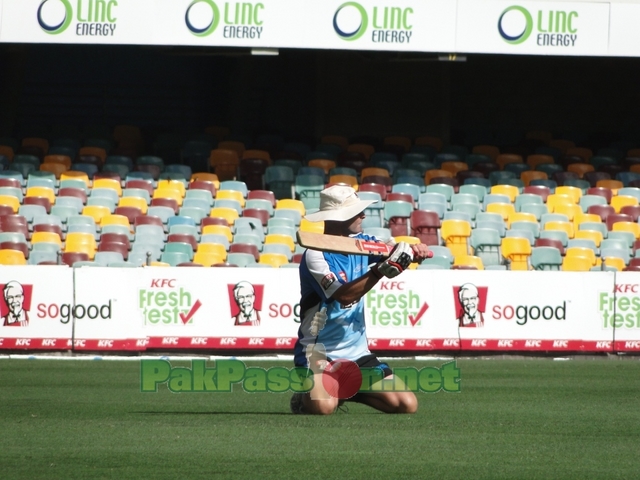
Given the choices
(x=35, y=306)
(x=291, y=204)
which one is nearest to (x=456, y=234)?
(x=291, y=204)

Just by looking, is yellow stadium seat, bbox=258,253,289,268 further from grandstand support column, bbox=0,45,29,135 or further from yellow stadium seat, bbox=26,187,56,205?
grandstand support column, bbox=0,45,29,135

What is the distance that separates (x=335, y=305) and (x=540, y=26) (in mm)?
15913

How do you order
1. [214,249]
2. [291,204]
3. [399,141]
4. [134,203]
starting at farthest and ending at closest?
[399,141] → [291,204] → [134,203] → [214,249]

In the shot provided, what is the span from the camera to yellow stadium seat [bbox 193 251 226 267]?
779 inches

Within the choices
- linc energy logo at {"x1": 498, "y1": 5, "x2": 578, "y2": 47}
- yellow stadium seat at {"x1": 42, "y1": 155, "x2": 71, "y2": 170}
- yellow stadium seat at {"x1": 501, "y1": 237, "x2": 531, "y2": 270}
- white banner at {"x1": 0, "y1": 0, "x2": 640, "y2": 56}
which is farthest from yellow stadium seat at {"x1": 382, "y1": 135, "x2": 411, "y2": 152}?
yellow stadium seat at {"x1": 42, "y1": 155, "x2": 71, "y2": 170}

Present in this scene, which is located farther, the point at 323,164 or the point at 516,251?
the point at 323,164

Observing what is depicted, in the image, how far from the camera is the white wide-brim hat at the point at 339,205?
8.06 metres

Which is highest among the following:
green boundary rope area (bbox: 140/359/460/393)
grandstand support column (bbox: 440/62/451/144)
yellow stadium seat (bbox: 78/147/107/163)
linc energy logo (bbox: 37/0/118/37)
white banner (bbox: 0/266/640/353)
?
linc energy logo (bbox: 37/0/118/37)

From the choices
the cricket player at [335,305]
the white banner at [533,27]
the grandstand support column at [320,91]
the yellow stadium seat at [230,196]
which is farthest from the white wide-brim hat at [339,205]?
the grandstand support column at [320,91]

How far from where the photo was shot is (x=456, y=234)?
2173 centimetres

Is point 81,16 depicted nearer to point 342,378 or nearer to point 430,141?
point 430,141

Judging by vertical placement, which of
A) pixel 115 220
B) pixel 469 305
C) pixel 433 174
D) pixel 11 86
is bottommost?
pixel 469 305

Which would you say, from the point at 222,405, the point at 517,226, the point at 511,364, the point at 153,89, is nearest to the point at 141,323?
the point at 511,364

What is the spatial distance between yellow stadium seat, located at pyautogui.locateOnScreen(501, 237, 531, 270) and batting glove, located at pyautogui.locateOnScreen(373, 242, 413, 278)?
1404 cm
